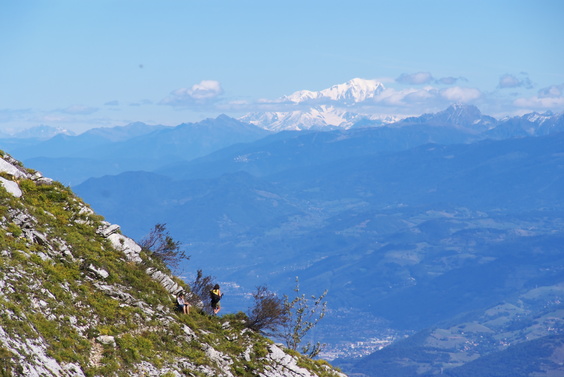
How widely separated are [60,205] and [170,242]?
23.5 feet

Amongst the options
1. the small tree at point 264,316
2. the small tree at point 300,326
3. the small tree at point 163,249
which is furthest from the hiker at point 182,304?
the small tree at point 300,326

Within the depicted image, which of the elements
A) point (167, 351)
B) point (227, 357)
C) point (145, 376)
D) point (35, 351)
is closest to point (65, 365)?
point (35, 351)

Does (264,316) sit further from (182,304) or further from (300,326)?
(300,326)

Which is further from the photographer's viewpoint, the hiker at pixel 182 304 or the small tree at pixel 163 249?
the small tree at pixel 163 249

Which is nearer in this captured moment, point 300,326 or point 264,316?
point 264,316

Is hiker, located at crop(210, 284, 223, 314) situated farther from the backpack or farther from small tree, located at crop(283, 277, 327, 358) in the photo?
small tree, located at crop(283, 277, 327, 358)

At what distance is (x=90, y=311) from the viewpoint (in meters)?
29.8

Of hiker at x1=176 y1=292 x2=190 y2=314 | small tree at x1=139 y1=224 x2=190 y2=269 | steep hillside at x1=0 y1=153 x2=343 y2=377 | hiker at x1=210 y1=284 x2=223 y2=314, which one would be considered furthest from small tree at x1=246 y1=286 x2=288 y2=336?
small tree at x1=139 y1=224 x2=190 y2=269

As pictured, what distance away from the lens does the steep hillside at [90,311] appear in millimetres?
26125

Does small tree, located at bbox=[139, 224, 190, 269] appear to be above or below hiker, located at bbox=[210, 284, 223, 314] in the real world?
above

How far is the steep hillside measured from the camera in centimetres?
2612

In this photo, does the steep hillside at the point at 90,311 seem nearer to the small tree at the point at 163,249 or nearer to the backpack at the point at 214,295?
the backpack at the point at 214,295

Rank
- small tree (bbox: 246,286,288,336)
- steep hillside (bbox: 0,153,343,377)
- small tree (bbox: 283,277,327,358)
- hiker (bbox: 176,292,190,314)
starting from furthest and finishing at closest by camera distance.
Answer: small tree (bbox: 283,277,327,358) → small tree (bbox: 246,286,288,336) → hiker (bbox: 176,292,190,314) → steep hillside (bbox: 0,153,343,377)

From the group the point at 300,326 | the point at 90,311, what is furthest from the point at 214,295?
the point at 300,326
